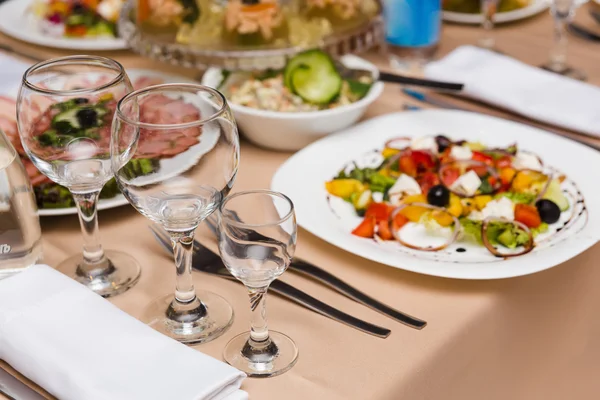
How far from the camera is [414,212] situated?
1169mm

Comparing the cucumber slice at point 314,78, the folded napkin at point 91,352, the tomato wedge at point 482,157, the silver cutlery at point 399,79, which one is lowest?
the tomato wedge at point 482,157

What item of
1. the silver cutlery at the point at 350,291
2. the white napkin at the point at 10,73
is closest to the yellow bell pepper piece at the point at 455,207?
the silver cutlery at the point at 350,291

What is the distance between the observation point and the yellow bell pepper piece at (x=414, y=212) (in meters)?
1.17

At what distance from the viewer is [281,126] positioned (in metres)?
1.37

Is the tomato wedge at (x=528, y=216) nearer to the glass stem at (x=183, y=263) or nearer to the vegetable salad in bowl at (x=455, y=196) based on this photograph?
the vegetable salad in bowl at (x=455, y=196)

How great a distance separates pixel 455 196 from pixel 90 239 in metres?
0.52

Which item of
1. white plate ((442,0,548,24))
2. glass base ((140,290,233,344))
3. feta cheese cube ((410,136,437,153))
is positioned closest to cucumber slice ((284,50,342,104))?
feta cheese cube ((410,136,437,153))

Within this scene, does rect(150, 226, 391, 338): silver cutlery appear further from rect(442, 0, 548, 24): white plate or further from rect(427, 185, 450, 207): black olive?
rect(442, 0, 548, 24): white plate

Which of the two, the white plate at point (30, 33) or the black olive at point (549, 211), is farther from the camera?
the white plate at point (30, 33)

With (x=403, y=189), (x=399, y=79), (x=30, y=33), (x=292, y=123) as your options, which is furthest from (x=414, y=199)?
(x=30, y=33)

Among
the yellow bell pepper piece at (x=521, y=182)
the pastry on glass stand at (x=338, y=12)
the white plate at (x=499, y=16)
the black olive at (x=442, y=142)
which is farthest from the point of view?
the white plate at (x=499, y=16)

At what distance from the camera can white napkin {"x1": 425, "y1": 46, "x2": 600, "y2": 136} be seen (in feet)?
4.98

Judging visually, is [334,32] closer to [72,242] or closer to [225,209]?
[72,242]

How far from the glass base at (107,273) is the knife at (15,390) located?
185mm
